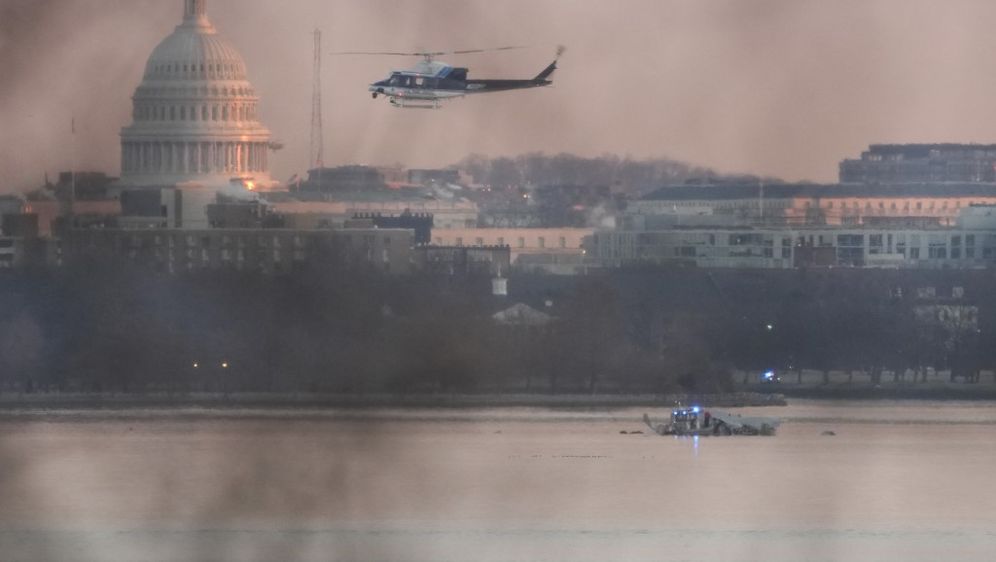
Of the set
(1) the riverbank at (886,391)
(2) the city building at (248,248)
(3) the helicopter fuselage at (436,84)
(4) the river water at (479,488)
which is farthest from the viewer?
(2) the city building at (248,248)

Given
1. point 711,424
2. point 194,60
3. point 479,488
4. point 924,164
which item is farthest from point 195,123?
point 479,488

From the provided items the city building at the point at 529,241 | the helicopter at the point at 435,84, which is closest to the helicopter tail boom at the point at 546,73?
the helicopter at the point at 435,84

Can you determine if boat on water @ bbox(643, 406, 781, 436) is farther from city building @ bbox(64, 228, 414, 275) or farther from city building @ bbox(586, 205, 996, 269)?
city building @ bbox(586, 205, 996, 269)

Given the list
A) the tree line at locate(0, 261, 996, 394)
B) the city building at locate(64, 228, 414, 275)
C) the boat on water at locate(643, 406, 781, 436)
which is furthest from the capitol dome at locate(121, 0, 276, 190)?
the boat on water at locate(643, 406, 781, 436)

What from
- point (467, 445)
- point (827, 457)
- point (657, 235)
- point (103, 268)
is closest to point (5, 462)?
point (467, 445)

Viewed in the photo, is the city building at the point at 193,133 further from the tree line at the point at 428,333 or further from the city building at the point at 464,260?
the tree line at the point at 428,333

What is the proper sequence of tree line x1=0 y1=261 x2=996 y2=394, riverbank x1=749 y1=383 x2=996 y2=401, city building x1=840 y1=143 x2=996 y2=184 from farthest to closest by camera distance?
city building x1=840 y1=143 x2=996 y2=184 < riverbank x1=749 y1=383 x2=996 y2=401 < tree line x1=0 y1=261 x2=996 y2=394

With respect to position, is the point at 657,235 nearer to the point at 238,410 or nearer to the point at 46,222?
the point at 46,222
